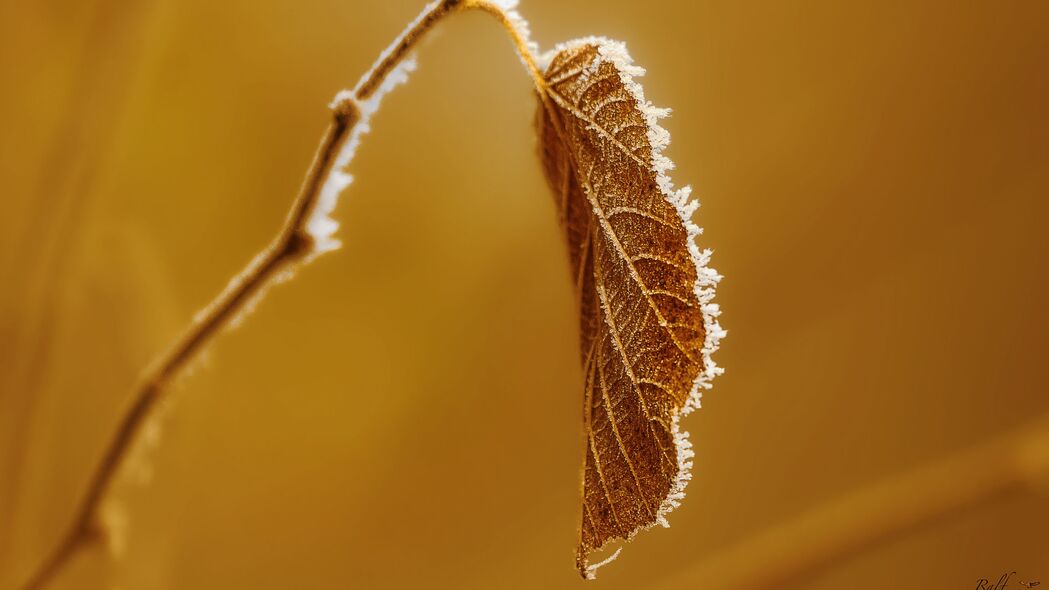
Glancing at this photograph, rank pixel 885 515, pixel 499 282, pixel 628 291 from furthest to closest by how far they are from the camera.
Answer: pixel 499 282, pixel 885 515, pixel 628 291

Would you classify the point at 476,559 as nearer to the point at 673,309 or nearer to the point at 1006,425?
the point at 1006,425

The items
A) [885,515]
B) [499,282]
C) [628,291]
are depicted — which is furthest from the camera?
[499,282]

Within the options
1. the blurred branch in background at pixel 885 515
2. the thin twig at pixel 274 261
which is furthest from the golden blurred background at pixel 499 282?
the thin twig at pixel 274 261
